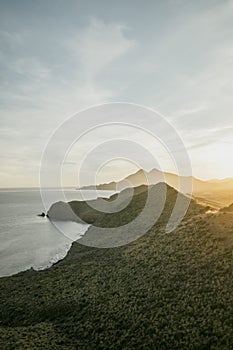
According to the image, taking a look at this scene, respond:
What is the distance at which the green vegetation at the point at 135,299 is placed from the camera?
25.6 meters

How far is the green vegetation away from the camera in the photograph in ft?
84.0

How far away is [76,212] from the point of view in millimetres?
Answer: 139625

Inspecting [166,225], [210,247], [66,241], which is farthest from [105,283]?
[66,241]

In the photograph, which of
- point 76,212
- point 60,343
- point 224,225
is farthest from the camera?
point 76,212

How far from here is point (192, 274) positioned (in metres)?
34.9

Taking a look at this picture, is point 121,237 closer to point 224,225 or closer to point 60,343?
point 224,225

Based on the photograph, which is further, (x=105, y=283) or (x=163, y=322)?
(x=105, y=283)

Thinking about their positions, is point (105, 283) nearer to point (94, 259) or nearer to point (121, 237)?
point (94, 259)

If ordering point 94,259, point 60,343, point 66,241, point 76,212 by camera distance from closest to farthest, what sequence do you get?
point 60,343
point 94,259
point 66,241
point 76,212

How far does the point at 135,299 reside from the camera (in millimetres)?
32344

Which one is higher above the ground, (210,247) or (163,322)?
(210,247)

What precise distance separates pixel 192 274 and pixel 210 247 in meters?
7.23

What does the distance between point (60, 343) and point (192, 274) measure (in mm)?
16676

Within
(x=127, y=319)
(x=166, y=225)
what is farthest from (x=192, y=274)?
(x=166, y=225)
